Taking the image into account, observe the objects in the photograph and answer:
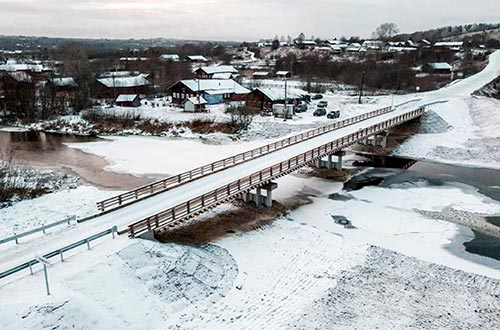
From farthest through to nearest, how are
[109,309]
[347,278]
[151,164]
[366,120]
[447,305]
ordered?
[366,120], [151,164], [347,278], [447,305], [109,309]

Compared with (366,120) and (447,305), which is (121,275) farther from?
(366,120)

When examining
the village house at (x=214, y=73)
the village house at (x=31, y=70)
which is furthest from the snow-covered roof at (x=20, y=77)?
the village house at (x=214, y=73)

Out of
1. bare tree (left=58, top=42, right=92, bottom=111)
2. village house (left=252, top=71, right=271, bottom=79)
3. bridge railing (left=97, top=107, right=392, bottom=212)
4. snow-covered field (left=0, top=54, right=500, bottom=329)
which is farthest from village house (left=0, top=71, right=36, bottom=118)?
village house (left=252, top=71, right=271, bottom=79)

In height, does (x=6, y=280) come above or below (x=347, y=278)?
above

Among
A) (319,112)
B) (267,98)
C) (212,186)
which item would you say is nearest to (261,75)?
(267,98)

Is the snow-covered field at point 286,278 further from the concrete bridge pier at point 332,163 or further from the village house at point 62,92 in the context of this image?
the village house at point 62,92

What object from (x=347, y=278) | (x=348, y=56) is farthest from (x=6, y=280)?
(x=348, y=56)
